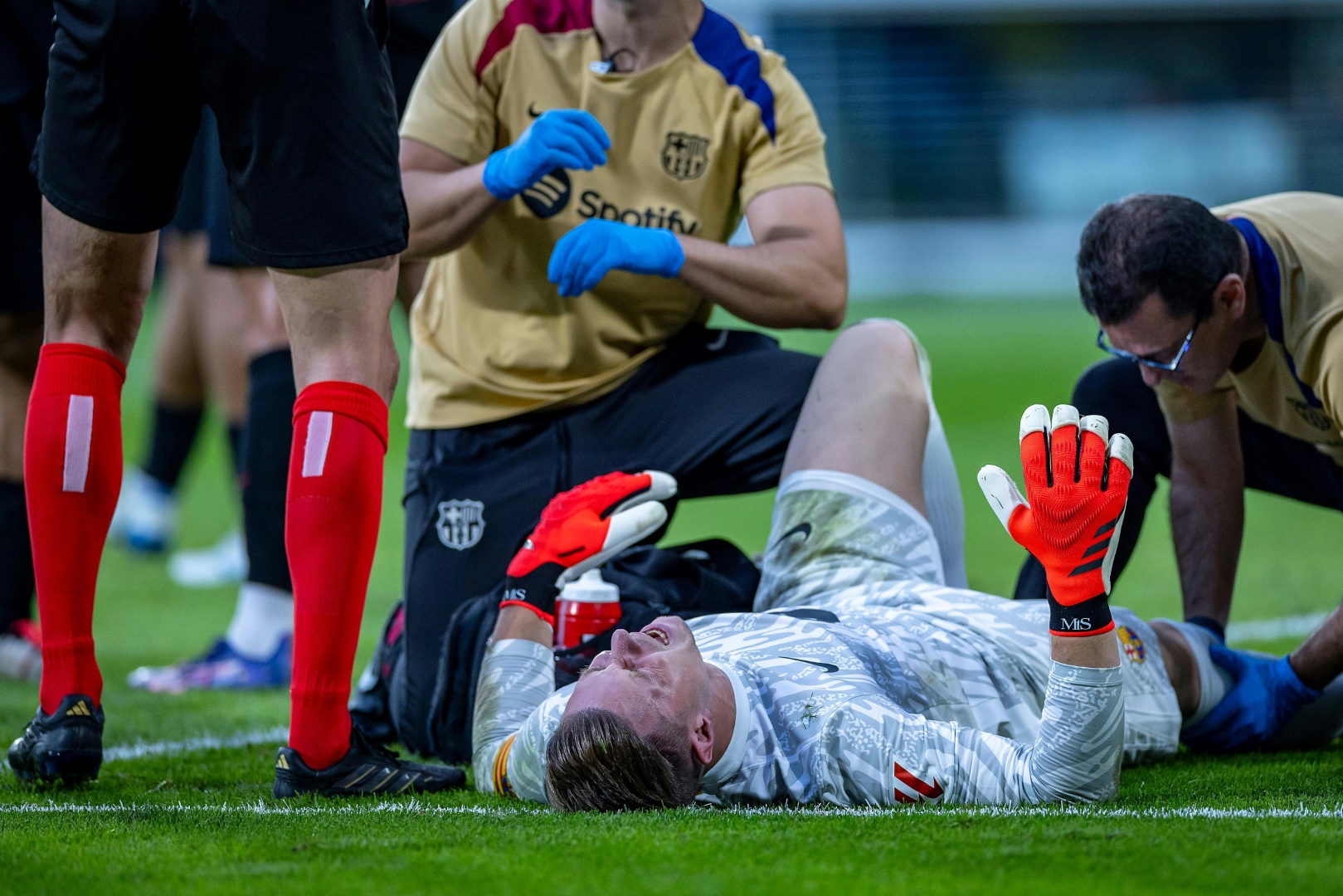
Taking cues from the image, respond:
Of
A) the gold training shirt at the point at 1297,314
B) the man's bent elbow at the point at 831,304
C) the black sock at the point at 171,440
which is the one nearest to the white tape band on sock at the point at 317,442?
the man's bent elbow at the point at 831,304


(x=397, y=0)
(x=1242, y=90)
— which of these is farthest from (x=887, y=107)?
Result: (x=397, y=0)

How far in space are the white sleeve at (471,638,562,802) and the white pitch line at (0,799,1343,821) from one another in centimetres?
11

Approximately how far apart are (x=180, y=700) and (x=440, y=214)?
1.32m

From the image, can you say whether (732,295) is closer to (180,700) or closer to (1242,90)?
(180,700)

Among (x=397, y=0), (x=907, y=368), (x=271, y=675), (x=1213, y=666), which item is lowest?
(x=271, y=675)

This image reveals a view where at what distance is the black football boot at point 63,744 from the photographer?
7.45 feet

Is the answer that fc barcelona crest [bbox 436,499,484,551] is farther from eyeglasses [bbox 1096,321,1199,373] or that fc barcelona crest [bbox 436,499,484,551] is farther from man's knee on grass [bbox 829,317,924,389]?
eyeglasses [bbox 1096,321,1199,373]

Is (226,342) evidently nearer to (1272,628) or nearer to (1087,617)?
(1272,628)

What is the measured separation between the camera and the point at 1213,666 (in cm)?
275

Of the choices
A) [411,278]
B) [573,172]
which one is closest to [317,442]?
[573,172]

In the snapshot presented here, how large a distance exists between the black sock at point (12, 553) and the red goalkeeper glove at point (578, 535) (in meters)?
1.63

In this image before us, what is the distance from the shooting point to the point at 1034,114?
1881cm

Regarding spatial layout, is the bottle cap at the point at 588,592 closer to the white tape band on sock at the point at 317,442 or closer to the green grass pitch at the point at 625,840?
the green grass pitch at the point at 625,840

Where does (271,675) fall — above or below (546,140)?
below
